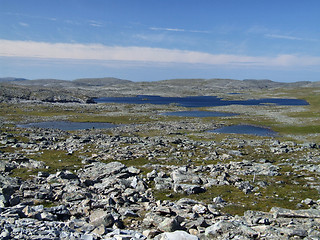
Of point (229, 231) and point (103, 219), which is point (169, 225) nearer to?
point (229, 231)

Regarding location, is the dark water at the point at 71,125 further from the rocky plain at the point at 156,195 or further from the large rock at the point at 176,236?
the large rock at the point at 176,236

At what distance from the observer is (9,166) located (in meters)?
32.1

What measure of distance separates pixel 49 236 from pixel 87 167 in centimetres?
2020

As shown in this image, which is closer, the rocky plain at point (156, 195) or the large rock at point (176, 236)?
the large rock at point (176, 236)

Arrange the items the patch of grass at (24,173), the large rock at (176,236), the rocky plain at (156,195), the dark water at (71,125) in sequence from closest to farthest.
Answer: the large rock at (176,236) → the rocky plain at (156,195) → the patch of grass at (24,173) → the dark water at (71,125)

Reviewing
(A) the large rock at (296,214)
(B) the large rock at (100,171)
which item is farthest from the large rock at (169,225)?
(B) the large rock at (100,171)

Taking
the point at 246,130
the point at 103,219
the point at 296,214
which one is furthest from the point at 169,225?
the point at 246,130

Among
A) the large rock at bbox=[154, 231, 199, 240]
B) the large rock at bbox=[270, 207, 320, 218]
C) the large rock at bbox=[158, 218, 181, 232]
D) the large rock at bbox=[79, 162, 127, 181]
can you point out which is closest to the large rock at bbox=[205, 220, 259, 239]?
the large rock at bbox=[154, 231, 199, 240]

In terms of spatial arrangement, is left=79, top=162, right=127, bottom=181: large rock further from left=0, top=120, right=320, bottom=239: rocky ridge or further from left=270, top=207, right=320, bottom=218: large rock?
left=270, top=207, right=320, bottom=218: large rock

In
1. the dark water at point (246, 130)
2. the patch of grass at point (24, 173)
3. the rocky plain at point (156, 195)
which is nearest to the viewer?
the rocky plain at point (156, 195)

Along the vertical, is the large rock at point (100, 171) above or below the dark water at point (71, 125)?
above

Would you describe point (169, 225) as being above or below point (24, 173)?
above

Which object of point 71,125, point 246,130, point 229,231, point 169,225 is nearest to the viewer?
point 229,231

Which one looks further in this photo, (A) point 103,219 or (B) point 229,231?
(A) point 103,219
